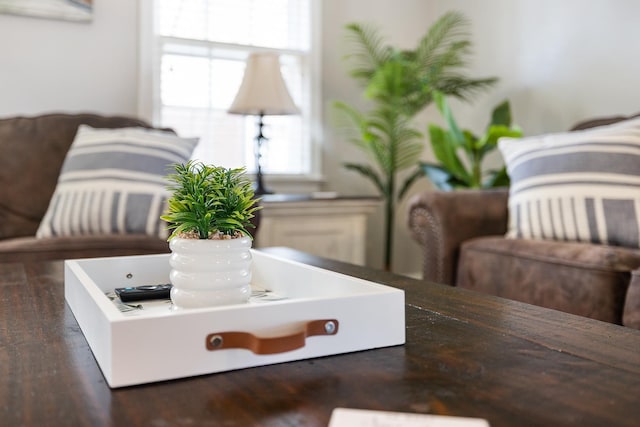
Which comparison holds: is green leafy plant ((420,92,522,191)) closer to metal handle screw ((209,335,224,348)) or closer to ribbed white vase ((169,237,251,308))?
ribbed white vase ((169,237,251,308))

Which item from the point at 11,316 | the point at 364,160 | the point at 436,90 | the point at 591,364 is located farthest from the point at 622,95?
the point at 11,316

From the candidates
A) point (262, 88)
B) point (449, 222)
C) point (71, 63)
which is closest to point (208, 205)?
point (449, 222)

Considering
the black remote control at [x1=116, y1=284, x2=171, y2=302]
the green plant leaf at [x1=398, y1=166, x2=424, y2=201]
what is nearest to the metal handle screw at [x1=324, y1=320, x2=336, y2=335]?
the black remote control at [x1=116, y1=284, x2=171, y2=302]

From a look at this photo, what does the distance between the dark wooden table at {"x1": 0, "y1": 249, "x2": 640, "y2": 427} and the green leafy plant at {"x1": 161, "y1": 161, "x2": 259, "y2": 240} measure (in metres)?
0.20

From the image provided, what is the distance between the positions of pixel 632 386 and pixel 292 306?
0.36 meters

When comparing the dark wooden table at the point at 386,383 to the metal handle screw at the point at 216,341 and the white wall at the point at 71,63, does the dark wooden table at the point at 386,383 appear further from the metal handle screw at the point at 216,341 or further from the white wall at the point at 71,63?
the white wall at the point at 71,63

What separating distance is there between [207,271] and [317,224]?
7.22 ft

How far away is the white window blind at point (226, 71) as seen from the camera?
3.21 metres

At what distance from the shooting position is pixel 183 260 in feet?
2.52

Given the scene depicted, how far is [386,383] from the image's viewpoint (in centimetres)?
62

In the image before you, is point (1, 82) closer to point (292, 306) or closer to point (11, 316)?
point (11, 316)

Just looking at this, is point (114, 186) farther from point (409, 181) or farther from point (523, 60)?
point (523, 60)

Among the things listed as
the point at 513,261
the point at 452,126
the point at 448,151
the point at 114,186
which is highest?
the point at 452,126

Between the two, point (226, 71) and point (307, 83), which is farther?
point (307, 83)
